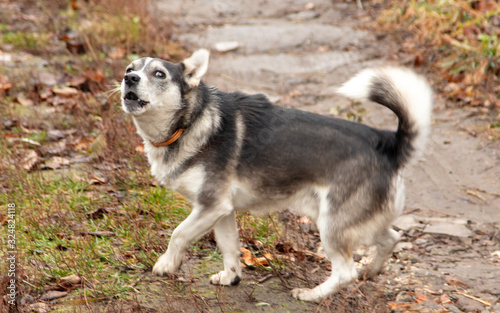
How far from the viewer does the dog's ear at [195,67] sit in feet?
11.3

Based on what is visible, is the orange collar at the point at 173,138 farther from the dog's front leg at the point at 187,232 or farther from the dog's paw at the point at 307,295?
the dog's paw at the point at 307,295

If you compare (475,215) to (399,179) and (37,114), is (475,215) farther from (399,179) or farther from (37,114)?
(37,114)

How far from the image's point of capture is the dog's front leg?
11.0ft

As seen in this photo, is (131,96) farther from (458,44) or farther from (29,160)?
(458,44)

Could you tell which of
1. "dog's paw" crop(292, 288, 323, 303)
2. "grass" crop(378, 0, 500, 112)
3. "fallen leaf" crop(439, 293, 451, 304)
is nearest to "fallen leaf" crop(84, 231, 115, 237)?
"dog's paw" crop(292, 288, 323, 303)

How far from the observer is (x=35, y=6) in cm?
1039

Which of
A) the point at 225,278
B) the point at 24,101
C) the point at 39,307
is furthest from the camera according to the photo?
the point at 24,101

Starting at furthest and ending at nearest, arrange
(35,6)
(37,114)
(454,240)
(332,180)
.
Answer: (35,6), (37,114), (454,240), (332,180)

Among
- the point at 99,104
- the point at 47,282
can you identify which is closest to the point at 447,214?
the point at 47,282

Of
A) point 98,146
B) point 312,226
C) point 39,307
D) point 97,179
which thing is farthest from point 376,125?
point 39,307

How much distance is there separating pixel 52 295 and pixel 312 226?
233 centimetres

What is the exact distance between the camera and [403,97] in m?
3.26

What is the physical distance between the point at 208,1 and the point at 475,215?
890 cm

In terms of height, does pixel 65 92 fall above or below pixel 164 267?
below
